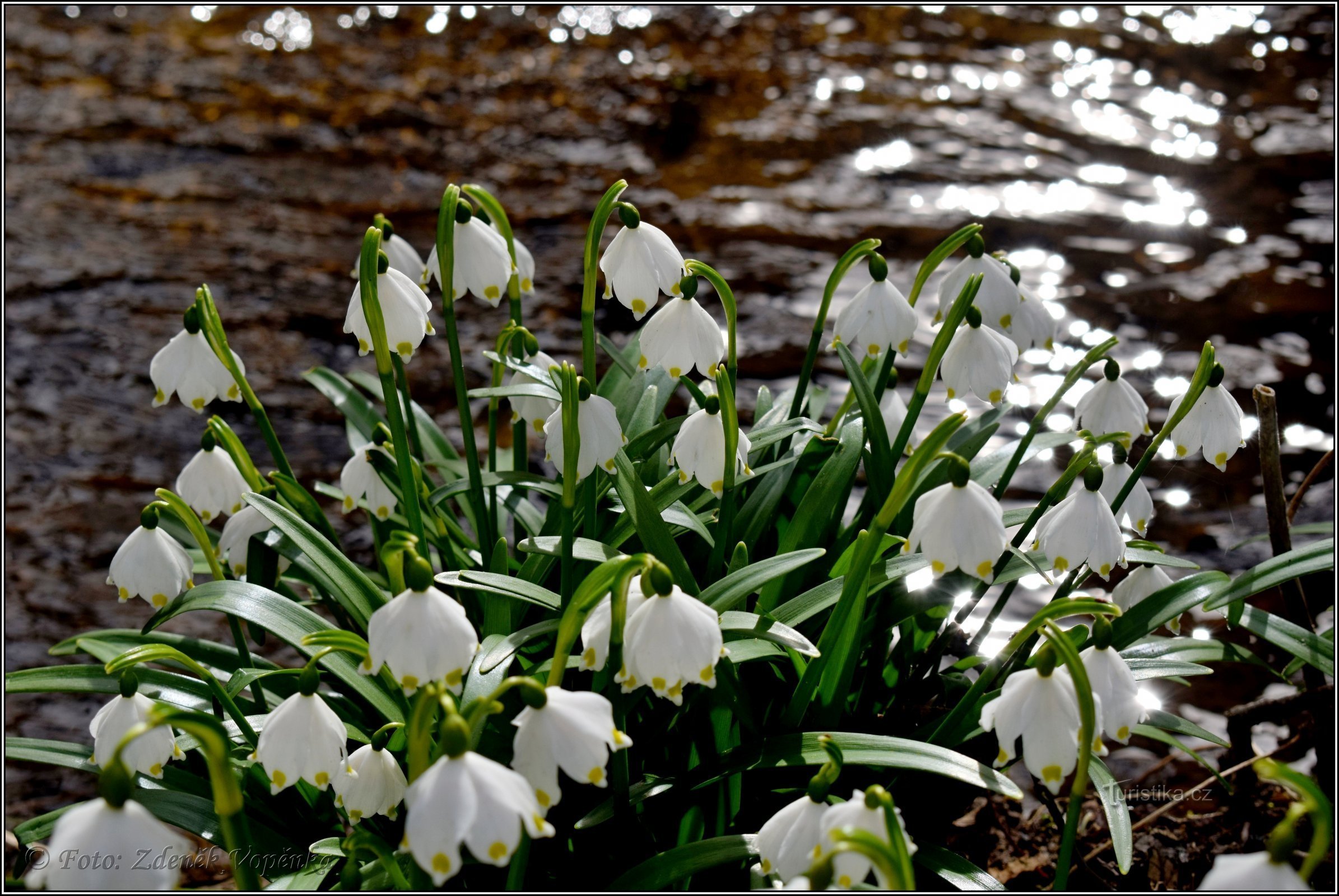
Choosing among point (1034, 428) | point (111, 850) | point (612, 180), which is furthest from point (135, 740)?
point (612, 180)

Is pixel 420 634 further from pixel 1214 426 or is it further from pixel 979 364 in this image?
pixel 1214 426

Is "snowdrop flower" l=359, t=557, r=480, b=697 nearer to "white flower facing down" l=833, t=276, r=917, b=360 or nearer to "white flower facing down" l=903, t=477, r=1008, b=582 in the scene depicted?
"white flower facing down" l=903, t=477, r=1008, b=582

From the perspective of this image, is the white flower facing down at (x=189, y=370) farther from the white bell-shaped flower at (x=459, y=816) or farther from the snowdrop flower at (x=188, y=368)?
the white bell-shaped flower at (x=459, y=816)

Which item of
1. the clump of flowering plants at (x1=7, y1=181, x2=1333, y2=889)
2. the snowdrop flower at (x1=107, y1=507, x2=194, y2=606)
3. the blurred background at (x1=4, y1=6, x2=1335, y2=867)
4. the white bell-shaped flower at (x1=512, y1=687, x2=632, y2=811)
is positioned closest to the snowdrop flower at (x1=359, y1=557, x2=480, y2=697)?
the clump of flowering plants at (x1=7, y1=181, x2=1333, y2=889)

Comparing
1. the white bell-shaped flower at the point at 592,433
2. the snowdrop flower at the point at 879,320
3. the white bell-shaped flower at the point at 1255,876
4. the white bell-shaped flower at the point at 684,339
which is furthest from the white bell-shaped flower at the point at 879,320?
the white bell-shaped flower at the point at 1255,876

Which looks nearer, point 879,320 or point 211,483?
point 879,320
